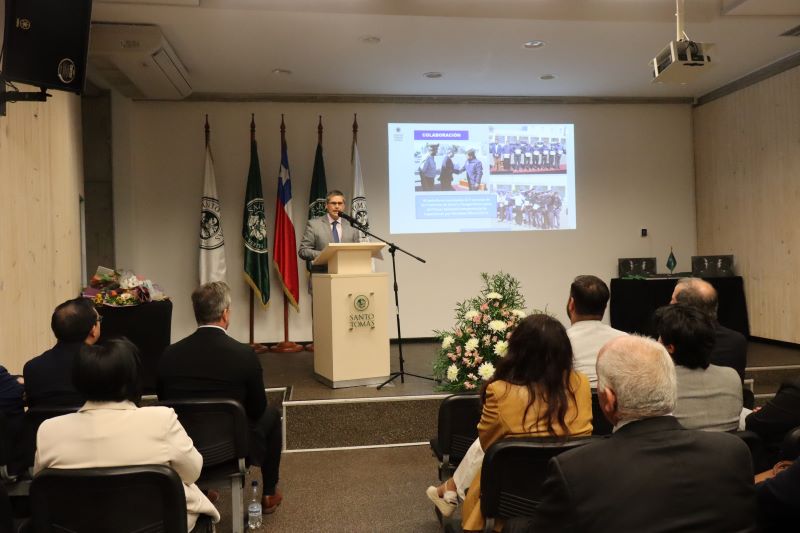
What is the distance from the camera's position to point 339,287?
451 centimetres

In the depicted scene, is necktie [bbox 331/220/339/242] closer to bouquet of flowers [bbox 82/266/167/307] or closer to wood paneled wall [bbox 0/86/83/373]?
bouquet of flowers [bbox 82/266/167/307]

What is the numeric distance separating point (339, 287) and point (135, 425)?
275 cm

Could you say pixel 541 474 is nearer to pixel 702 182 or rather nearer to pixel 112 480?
pixel 112 480

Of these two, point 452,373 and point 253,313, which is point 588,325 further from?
point 253,313

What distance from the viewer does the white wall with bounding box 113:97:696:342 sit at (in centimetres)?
693

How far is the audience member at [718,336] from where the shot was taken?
281 centimetres

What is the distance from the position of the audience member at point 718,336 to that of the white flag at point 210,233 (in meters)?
4.92

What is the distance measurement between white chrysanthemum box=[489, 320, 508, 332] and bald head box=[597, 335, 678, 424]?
2.48m

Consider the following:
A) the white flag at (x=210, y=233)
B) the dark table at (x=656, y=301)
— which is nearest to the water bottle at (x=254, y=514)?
the white flag at (x=210, y=233)

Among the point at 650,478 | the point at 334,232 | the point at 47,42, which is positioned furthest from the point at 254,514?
the point at 334,232

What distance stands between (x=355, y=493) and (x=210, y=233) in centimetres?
402

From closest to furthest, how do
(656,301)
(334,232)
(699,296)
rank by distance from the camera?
(699,296)
(334,232)
(656,301)

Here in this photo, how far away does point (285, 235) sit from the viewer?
22.4ft

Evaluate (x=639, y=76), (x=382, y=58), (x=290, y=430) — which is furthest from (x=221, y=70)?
Answer: (x=639, y=76)
